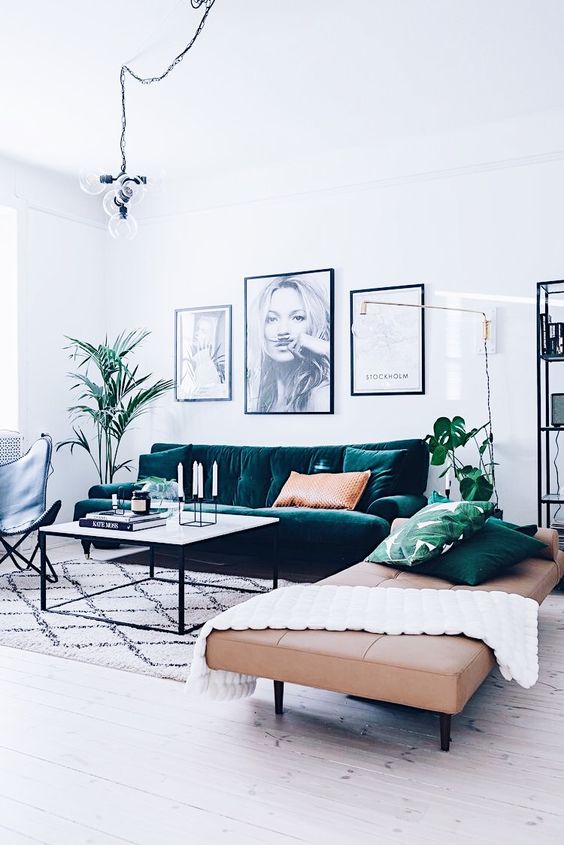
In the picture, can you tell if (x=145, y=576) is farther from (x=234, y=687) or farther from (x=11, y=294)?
(x=11, y=294)

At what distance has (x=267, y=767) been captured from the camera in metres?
2.19

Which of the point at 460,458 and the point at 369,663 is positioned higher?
the point at 460,458

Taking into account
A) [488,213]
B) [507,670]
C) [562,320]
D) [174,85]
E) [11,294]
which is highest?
[174,85]

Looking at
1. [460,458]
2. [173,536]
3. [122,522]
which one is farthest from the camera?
[460,458]

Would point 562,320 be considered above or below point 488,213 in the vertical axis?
below

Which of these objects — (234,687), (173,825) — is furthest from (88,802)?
(234,687)

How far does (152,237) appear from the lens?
679cm

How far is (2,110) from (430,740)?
4.67 metres

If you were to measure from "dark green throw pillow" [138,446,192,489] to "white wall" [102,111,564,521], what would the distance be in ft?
1.57

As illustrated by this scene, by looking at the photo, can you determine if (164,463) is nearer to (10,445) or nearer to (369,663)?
(10,445)

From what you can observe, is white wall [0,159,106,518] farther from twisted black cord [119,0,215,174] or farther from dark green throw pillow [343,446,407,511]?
dark green throw pillow [343,446,407,511]

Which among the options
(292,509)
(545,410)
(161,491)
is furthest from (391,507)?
(161,491)

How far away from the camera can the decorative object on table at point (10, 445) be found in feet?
19.4

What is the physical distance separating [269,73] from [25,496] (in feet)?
9.88
